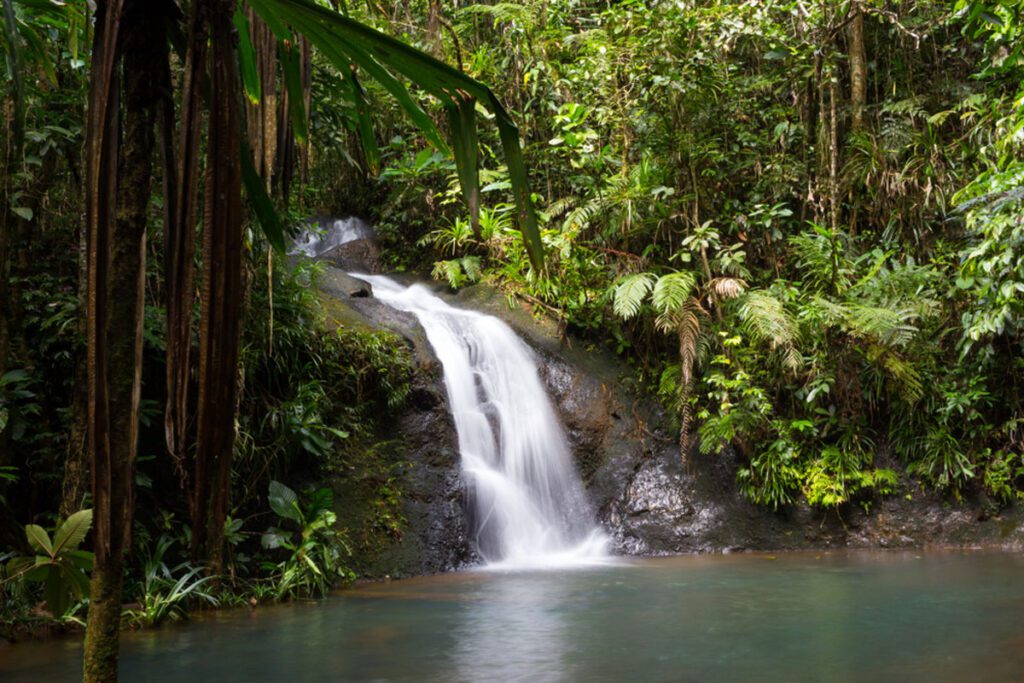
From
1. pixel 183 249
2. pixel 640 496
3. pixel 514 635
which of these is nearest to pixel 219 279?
pixel 183 249

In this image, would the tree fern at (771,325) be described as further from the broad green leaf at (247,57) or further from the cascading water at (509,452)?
the broad green leaf at (247,57)

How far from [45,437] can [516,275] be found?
545cm

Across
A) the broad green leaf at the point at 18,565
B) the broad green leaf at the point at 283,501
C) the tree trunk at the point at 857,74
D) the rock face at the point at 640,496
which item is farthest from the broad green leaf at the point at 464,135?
the tree trunk at the point at 857,74

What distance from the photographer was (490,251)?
10430 mm

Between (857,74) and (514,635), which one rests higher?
(857,74)

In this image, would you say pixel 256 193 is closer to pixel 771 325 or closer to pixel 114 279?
pixel 114 279

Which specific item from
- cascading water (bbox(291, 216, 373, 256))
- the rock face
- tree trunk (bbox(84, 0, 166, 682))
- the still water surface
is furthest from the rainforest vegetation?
the still water surface

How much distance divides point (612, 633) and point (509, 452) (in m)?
3.44

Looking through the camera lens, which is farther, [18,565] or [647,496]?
[647,496]

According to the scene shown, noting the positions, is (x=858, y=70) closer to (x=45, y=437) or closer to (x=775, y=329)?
(x=775, y=329)

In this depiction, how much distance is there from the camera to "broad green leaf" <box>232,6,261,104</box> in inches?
65.4

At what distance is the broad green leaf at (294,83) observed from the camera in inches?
64.5

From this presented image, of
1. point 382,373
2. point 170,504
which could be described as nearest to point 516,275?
point 382,373

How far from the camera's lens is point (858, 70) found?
10508mm
